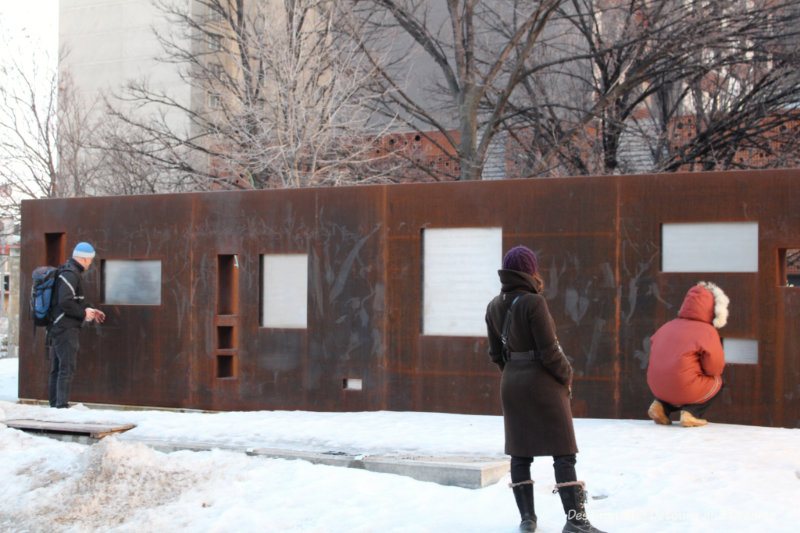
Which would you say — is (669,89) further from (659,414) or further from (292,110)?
(659,414)

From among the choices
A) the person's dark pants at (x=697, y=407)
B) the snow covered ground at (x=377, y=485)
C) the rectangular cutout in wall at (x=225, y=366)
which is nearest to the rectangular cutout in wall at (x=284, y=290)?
the rectangular cutout in wall at (x=225, y=366)

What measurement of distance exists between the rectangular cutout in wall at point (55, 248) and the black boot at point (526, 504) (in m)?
8.01

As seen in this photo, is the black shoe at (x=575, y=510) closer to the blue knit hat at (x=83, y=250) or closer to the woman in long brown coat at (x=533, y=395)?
the woman in long brown coat at (x=533, y=395)

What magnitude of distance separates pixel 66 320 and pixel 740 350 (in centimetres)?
734

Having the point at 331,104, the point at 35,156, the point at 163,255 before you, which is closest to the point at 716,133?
the point at 331,104

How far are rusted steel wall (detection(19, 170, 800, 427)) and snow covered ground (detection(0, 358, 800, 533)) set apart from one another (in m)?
0.93

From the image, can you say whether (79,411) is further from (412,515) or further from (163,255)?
(412,515)

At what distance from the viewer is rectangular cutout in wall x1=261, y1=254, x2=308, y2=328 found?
948cm

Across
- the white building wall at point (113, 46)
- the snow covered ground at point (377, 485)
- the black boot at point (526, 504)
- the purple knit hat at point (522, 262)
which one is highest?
the white building wall at point (113, 46)

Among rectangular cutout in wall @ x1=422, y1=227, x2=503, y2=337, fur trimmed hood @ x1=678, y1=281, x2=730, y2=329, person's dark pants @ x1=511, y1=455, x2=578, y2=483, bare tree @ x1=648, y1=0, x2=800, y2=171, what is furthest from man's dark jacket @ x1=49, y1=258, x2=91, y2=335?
bare tree @ x1=648, y1=0, x2=800, y2=171

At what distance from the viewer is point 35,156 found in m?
19.4

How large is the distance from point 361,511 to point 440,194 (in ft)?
14.4

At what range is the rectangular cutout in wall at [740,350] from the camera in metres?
7.89

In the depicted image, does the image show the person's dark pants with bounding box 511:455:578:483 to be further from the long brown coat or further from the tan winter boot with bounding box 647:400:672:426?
the tan winter boot with bounding box 647:400:672:426
